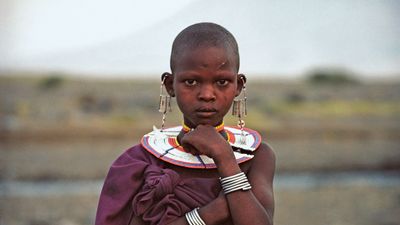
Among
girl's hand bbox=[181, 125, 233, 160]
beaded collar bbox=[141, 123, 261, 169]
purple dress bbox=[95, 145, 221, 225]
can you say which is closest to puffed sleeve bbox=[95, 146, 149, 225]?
purple dress bbox=[95, 145, 221, 225]

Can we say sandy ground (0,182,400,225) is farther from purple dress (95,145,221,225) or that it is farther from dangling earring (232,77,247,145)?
purple dress (95,145,221,225)

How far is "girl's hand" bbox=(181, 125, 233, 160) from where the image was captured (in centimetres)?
334

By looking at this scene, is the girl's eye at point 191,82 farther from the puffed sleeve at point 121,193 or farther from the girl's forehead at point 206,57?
the puffed sleeve at point 121,193

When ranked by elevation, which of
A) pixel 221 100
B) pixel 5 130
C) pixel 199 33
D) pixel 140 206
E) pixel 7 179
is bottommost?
pixel 5 130

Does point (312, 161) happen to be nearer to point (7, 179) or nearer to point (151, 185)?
point (7, 179)

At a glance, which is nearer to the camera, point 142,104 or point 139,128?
point 139,128

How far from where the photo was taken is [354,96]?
43.2 meters

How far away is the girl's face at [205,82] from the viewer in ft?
11.1

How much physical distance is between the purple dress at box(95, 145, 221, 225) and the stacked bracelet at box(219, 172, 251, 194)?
0.45 ft

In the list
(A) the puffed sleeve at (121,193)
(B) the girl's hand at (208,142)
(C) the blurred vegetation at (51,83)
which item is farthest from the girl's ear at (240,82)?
(C) the blurred vegetation at (51,83)

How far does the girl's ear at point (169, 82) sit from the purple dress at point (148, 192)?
320 millimetres

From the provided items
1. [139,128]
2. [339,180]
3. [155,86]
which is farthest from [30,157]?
[155,86]

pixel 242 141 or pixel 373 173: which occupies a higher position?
pixel 242 141

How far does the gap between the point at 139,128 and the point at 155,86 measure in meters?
24.6
